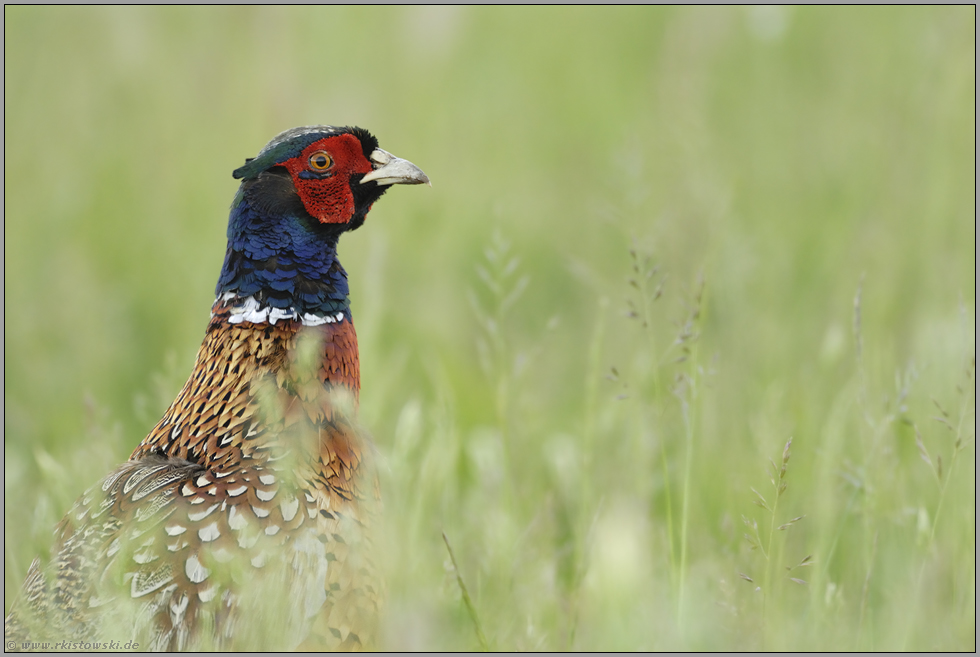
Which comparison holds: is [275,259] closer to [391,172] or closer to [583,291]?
[391,172]

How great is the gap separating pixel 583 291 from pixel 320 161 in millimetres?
3491

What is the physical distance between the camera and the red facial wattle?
283cm

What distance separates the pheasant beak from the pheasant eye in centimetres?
15

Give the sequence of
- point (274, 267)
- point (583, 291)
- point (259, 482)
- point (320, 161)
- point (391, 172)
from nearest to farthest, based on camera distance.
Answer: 1. point (259, 482)
2. point (274, 267)
3. point (320, 161)
4. point (391, 172)
5. point (583, 291)

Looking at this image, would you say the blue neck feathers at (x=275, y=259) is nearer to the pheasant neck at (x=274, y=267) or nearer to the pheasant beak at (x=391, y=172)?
the pheasant neck at (x=274, y=267)

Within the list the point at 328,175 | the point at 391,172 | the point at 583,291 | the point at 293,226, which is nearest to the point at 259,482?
the point at 293,226

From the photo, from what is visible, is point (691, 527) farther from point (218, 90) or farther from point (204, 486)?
point (218, 90)

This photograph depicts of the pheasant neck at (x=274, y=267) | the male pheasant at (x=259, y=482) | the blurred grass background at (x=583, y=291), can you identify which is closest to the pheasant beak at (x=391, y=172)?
the male pheasant at (x=259, y=482)

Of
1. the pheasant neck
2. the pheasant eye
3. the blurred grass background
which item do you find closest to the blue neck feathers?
the pheasant neck

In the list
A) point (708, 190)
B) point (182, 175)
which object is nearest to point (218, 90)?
point (182, 175)

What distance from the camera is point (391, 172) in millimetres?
3039

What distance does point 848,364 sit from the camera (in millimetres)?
4449

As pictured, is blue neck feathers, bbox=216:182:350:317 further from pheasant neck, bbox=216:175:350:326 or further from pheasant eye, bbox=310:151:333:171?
pheasant eye, bbox=310:151:333:171

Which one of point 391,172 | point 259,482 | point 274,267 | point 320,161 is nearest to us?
point 259,482
